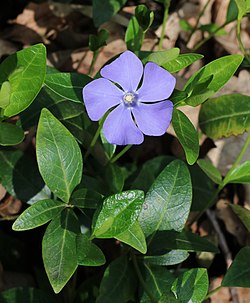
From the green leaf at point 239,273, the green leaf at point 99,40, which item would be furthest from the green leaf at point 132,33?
the green leaf at point 239,273

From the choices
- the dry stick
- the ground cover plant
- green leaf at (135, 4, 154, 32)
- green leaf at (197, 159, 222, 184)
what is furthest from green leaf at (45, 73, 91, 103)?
the dry stick

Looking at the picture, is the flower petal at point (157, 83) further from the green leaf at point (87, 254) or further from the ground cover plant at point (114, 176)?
the green leaf at point (87, 254)

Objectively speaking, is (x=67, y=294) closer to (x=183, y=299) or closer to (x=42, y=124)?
(x=183, y=299)

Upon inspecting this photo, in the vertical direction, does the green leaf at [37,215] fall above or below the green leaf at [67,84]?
below

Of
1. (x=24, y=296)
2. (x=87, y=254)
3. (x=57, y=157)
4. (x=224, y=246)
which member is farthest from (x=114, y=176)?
(x=224, y=246)

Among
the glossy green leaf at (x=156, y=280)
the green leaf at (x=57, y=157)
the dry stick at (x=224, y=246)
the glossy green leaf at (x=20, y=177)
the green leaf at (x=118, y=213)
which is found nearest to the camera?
the green leaf at (x=118, y=213)

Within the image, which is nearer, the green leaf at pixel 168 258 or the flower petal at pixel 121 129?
the flower petal at pixel 121 129

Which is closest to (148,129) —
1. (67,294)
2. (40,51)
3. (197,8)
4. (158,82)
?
(158,82)

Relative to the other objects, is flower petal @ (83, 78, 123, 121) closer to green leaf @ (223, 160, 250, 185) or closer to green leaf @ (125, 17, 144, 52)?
green leaf @ (125, 17, 144, 52)
